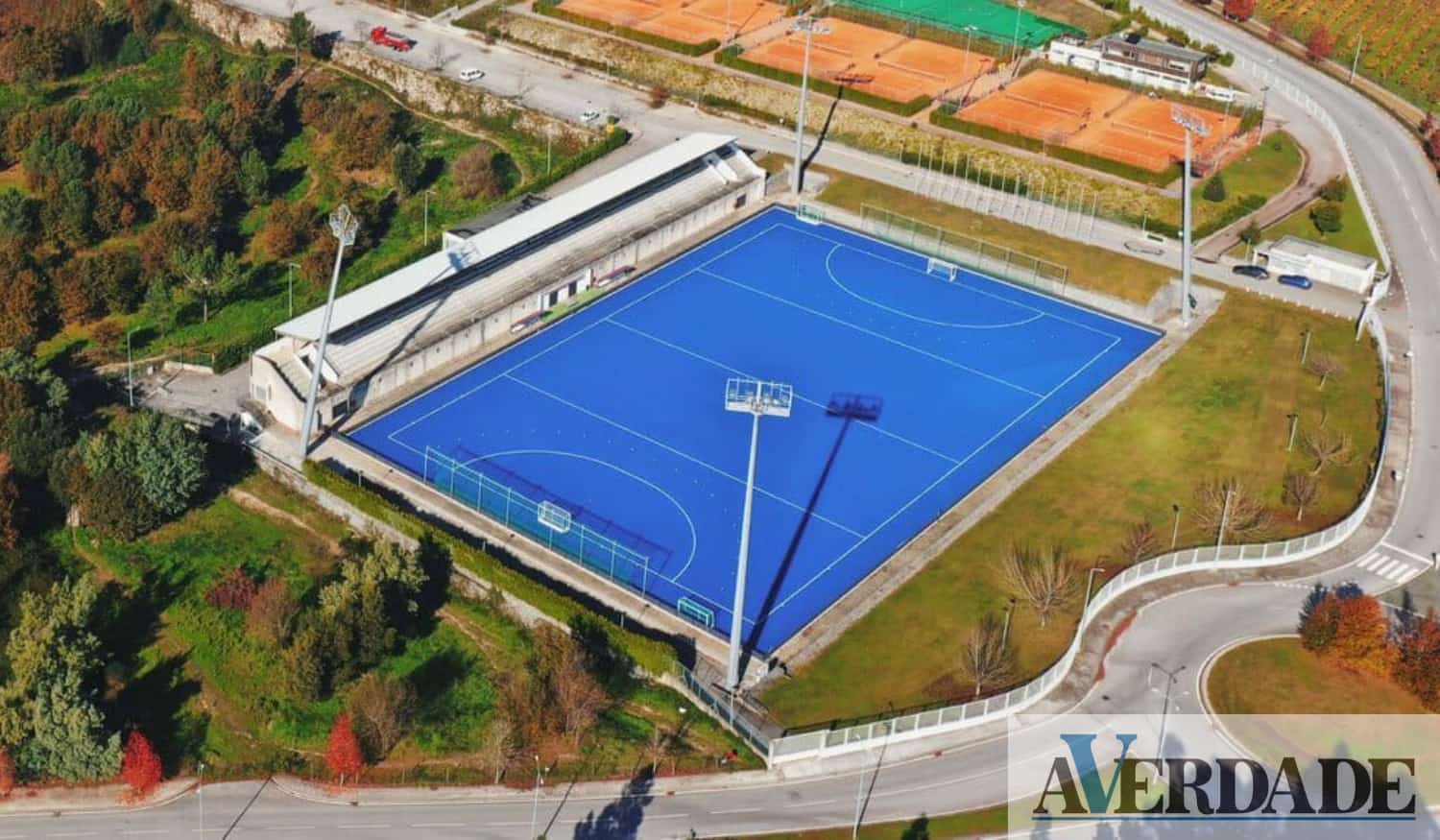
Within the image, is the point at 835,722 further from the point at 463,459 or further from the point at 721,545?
the point at 463,459

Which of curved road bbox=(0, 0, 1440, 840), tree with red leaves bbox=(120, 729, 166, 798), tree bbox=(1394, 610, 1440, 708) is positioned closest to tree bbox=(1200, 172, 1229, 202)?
curved road bbox=(0, 0, 1440, 840)

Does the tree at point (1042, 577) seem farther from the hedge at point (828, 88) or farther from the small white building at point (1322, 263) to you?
the hedge at point (828, 88)

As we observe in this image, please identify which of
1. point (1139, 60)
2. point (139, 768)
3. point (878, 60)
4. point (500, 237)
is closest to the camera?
point (139, 768)

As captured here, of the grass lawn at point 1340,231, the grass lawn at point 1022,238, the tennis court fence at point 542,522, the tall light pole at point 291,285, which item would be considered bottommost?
the tall light pole at point 291,285

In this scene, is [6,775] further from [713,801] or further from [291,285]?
[291,285]

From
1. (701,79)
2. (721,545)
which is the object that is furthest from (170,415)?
(701,79)

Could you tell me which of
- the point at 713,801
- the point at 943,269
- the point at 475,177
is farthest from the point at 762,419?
the point at 475,177

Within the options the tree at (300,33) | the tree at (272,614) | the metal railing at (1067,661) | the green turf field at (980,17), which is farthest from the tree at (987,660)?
the tree at (300,33)
